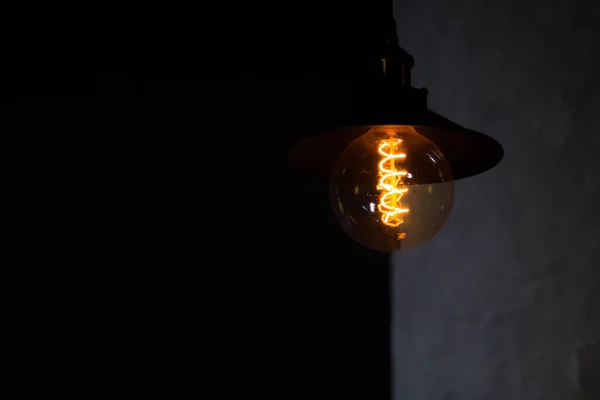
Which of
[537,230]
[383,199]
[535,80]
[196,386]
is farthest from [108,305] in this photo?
[535,80]

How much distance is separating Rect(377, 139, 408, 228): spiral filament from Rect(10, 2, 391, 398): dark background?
1.64ft

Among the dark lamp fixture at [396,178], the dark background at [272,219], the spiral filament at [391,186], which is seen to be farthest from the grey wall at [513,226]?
the spiral filament at [391,186]

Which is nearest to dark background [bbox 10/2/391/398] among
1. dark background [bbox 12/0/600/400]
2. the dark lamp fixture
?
dark background [bbox 12/0/600/400]

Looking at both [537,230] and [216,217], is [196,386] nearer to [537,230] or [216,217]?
[216,217]

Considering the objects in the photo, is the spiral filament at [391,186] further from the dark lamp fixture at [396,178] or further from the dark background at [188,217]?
the dark background at [188,217]

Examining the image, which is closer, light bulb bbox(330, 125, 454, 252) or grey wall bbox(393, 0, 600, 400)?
light bulb bbox(330, 125, 454, 252)

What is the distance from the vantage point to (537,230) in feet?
3.66

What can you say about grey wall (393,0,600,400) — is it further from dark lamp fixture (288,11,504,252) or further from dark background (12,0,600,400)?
dark lamp fixture (288,11,504,252)

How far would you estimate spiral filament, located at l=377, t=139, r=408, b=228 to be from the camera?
0.72 metres

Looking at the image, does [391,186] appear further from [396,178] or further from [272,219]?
[272,219]

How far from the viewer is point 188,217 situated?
1140 mm

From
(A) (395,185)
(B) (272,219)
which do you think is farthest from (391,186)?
(B) (272,219)

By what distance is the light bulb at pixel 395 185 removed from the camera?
2.35 feet

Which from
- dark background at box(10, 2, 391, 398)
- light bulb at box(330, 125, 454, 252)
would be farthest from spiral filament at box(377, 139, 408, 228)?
dark background at box(10, 2, 391, 398)
